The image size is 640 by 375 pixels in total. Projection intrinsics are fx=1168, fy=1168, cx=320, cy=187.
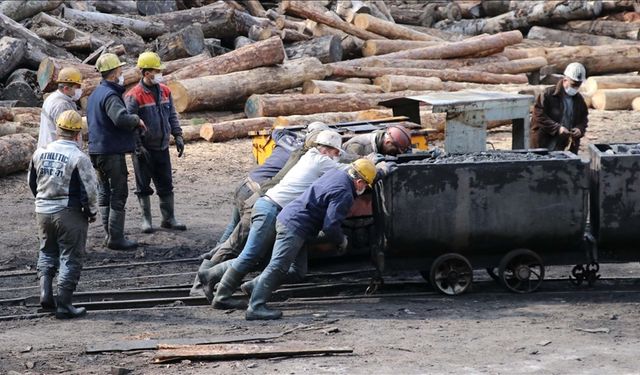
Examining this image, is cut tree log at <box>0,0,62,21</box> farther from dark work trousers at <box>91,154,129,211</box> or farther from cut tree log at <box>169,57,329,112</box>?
dark work trousers at <box>91,154,129,211</box>

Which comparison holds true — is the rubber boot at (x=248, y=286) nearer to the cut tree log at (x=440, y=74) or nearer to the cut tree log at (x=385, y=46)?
the cut tree log at (x=440, y=74)

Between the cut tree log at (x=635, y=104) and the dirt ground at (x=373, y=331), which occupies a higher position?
the cut tree log at (x=635, y=104)

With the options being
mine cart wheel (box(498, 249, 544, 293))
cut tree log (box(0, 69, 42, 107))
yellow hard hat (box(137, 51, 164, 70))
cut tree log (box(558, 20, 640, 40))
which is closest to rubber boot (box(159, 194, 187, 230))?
yellow hard hat (box(137, 51, 164, 70))

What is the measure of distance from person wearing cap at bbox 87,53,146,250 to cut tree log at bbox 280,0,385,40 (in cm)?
1337

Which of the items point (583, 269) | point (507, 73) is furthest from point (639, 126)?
point (583, 269)

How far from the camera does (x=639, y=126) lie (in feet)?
70.0

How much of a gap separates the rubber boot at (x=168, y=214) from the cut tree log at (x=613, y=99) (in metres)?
10.9

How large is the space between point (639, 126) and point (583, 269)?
1019 centimetres

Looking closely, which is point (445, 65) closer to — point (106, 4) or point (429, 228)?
point (106, 4)

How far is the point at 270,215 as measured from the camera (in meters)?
10.9

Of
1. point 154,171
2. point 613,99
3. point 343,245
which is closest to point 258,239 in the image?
point 343,245

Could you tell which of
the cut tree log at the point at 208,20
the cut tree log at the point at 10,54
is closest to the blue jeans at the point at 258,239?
the cut tree log at the point at 10,54

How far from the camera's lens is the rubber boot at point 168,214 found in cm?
1459

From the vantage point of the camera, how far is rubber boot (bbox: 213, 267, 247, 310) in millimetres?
10961
